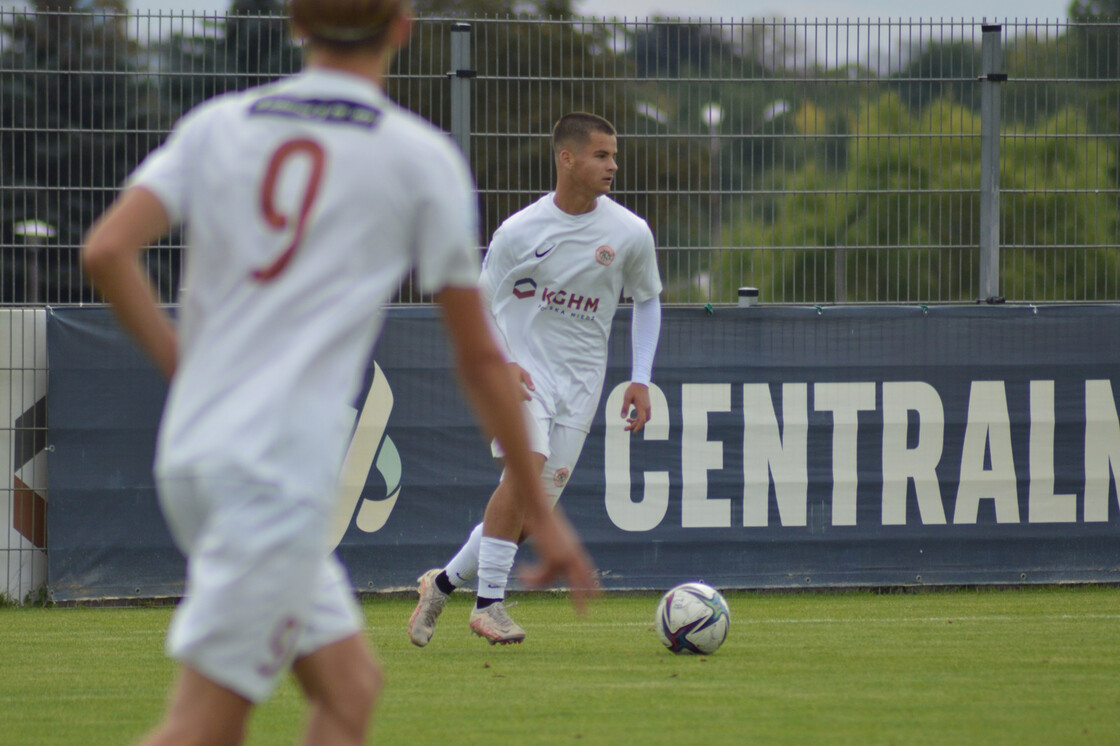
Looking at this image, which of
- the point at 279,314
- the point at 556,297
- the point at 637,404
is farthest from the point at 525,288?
the point at 279,314

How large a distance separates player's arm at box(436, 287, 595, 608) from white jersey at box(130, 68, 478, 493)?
0.06 meters

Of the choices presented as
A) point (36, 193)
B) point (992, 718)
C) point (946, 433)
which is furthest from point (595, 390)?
point (36, 193)

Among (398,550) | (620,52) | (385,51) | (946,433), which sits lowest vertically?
(398,550)

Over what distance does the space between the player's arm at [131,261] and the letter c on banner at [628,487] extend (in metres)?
7.50

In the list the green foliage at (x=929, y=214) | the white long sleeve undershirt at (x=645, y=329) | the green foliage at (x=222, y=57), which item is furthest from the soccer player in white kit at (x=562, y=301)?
the green foliage at (x=222, y=57)

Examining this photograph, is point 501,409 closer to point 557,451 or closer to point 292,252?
point 292,252

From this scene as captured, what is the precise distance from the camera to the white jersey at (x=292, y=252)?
2.42 meters

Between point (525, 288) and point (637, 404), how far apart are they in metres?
0.78

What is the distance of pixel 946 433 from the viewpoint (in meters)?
10.2

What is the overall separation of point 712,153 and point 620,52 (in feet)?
2.99

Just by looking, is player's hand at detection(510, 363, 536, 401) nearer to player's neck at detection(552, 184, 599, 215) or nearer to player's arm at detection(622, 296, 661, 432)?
player's arm at detection(622, 296, 661, 432)

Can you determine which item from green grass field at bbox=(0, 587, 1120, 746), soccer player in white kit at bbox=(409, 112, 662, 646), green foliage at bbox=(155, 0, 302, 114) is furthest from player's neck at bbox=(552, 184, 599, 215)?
green foliage at bbox=(155, 0, 302, 114)

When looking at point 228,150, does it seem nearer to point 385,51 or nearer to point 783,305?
point 385,51

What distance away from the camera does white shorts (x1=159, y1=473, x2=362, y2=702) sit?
2.38 meters
